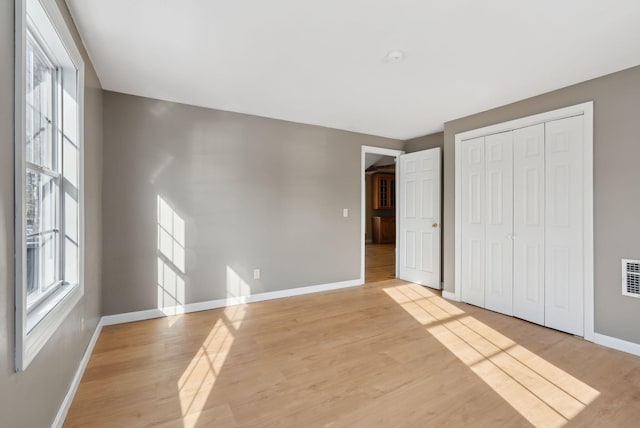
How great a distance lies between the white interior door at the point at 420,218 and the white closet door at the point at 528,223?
1202 millimetres

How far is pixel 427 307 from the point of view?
3654 millimetres

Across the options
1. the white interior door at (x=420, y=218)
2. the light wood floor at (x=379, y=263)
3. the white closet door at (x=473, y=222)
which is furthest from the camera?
the light wood floor at (x=379, y=263)

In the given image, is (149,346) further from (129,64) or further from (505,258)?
(505,258)

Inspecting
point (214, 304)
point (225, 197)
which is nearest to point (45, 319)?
point (214, 304)

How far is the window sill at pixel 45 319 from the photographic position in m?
1.19

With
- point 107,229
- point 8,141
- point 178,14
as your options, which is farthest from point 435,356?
point 107,229

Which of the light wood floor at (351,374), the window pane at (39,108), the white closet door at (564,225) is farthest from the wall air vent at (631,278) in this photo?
the window pane at (39,108)

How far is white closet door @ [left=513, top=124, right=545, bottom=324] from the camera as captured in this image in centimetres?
Answer: 310

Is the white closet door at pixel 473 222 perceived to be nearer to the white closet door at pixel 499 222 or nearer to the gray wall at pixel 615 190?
the white closet door at pixel 499 222

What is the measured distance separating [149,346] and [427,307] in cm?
298

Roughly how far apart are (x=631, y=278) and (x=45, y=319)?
406 centimetres

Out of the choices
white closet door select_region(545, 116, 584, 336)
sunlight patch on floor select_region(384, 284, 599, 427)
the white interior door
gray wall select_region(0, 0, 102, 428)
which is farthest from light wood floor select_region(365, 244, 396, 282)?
gray wall select_region(0, 0, 102, 428)

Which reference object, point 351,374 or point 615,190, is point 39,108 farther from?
point 615,190

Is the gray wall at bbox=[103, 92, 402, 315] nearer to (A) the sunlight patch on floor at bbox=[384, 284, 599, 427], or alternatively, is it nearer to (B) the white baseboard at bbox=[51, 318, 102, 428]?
(B) the white baseboard at bbox=[51, 318, 102, 428]
